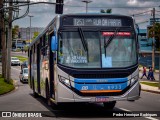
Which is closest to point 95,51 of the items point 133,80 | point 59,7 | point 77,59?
point 77,59

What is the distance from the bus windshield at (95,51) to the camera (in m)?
13.9

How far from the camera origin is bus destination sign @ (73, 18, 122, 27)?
566 inches

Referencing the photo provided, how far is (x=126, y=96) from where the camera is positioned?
1420 cm

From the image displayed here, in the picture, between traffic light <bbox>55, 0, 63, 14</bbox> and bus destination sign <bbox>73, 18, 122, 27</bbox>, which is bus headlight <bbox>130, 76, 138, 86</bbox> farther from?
traffic light <bbox>55, 0, 63, 14</bbox>

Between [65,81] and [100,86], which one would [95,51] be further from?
[65,81]

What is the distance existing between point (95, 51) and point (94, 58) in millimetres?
229

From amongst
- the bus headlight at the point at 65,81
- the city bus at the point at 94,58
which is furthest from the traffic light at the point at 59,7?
the bus headlight at the point at 65,81

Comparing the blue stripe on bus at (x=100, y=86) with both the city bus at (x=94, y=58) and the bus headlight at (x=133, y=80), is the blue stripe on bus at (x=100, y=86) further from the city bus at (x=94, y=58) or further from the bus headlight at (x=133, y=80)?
the bus headlight at (x=133, y=80)

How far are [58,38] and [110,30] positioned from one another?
1774 mm

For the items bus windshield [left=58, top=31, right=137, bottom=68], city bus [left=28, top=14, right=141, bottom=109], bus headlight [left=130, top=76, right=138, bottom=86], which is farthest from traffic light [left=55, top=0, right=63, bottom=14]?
bus headlight [left=130, top=76, right=138, bottom=86]

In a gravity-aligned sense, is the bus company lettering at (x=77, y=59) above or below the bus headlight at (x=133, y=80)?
above

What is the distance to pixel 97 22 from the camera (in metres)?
14.5

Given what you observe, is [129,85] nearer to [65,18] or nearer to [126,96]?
[126,96]

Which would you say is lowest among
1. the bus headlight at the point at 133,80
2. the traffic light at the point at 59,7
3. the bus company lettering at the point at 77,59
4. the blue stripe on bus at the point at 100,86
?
the blue stripe on bus at the point at 100,86
